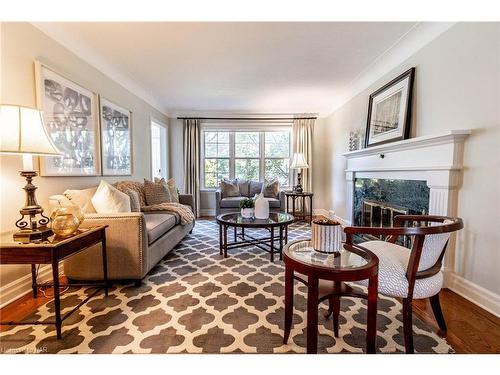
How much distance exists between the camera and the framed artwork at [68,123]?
7.08ft

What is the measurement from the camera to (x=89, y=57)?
275 cm

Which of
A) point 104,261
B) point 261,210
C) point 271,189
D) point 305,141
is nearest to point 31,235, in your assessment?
point 104,261

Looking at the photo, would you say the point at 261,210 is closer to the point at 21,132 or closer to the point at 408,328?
the point at 408,328

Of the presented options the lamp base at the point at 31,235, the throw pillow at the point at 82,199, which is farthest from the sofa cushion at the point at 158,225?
the lamp base at the point at 31,235

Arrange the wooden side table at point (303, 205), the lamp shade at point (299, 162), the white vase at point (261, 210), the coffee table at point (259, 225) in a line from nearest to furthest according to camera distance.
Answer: the coffee table at point (259, 225) < the white vase at point (261, 210) < the wooden side table at point (303, 205) < the lamp shade at point (299, 162)

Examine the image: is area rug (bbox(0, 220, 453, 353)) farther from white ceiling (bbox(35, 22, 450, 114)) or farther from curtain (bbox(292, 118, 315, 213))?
curtain (bbox(292, 118, 315, 213))

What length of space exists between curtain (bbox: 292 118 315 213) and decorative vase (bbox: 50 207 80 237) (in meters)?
4.54

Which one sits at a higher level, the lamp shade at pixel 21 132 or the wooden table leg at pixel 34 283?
the lamp shade at pixel 21 132

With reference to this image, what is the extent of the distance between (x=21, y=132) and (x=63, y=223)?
608 mm

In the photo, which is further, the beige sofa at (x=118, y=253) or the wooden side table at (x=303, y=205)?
the wooden side table at (x=303, y=205)

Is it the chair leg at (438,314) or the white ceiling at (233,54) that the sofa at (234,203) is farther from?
the chair leg at (438,314)

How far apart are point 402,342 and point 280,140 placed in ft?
15.6
